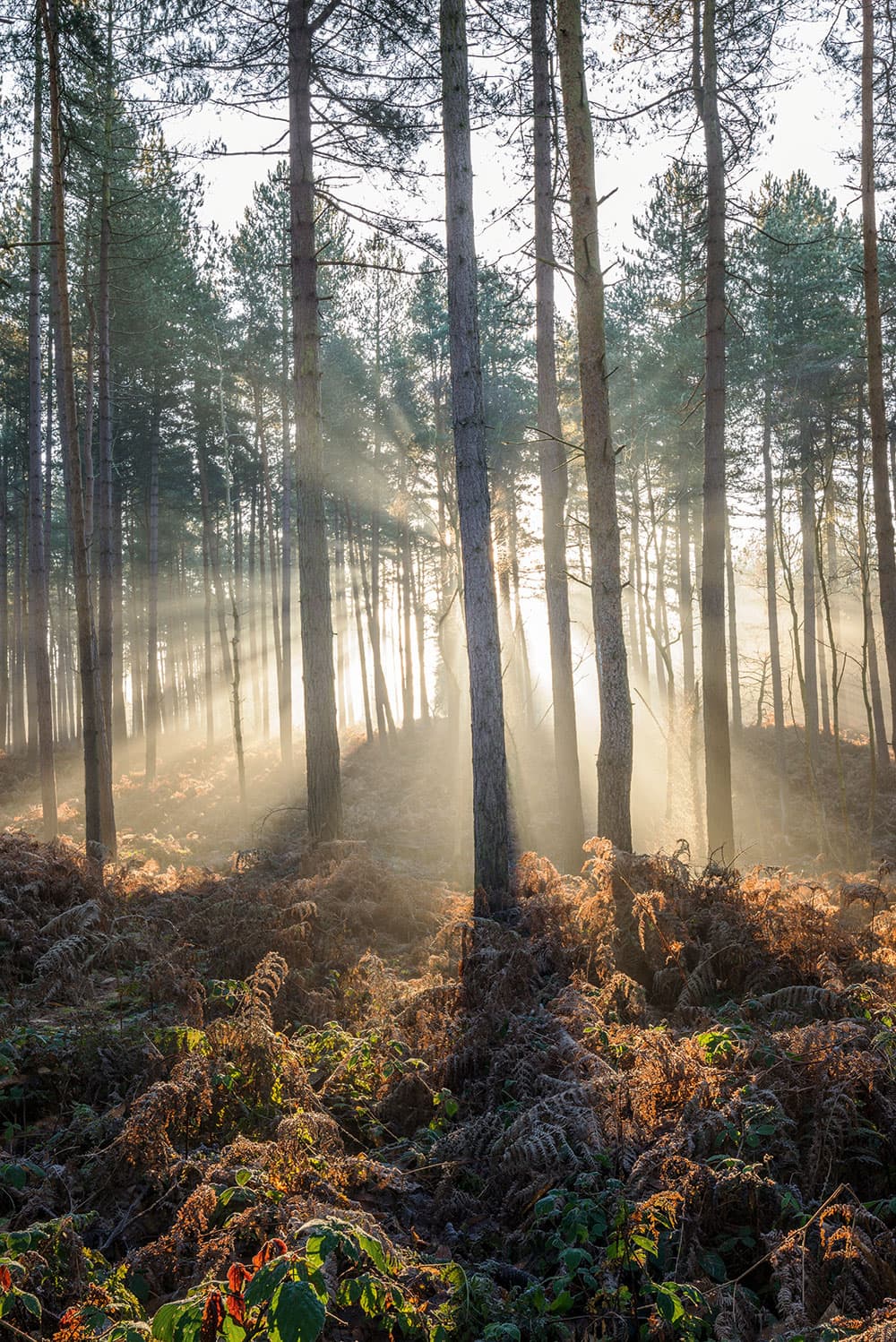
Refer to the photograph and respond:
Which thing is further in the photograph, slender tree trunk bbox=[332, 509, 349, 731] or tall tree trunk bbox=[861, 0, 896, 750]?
slender tree trunk bbox=[332, 509, 349, 731]

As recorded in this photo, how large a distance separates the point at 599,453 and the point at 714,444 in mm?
3347

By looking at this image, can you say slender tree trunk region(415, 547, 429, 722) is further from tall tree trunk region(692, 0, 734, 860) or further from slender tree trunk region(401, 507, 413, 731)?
tall tree trunk region(692, 0, 734, 860)

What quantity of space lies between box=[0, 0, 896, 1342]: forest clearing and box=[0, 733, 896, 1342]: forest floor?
25 mm

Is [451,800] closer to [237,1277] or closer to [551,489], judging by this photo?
[551,489]

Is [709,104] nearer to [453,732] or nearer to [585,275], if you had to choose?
[585,275]

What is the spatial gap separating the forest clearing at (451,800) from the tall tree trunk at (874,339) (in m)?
0.08

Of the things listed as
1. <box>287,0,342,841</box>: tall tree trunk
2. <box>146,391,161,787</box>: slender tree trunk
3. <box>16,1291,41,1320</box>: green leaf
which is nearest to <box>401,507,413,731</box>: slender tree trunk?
<box>146,391,161,787</box>: slender tree trunk

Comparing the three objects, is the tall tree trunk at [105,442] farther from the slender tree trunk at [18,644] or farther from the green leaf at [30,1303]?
the green leaf at [30,1303]

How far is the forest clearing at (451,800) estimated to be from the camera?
288 cm

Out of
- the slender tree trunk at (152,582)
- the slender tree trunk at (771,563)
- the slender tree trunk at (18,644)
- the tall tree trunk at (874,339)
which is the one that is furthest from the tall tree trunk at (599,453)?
the slender tree trunk at (18,644)

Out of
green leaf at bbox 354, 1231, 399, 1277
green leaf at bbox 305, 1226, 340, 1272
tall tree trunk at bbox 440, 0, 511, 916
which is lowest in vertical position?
green leaf at bbox 354, 1231, 399, 1277

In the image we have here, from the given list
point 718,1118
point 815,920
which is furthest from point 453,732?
point 718,1118

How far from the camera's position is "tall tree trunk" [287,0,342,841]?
35.4ft

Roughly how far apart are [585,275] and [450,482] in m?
16.2
